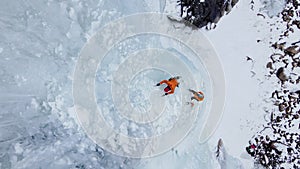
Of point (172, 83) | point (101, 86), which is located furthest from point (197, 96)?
point (101, 86)

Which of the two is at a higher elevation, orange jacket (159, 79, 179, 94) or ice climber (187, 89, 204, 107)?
orange jacket (159, 79, 179, 94)

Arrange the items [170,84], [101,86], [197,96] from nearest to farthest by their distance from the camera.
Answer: [101,86]
[170,84]
[197,96]

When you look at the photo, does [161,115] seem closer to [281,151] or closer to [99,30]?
[99,30]

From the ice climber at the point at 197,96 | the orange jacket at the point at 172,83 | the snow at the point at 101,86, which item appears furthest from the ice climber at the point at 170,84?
the ice climber at the point at 197,96

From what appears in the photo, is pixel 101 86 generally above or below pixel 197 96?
below

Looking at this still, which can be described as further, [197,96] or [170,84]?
[197,96]

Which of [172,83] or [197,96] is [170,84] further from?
[197,96]

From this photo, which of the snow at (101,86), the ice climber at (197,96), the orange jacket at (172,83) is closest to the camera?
the snow at (101,86)

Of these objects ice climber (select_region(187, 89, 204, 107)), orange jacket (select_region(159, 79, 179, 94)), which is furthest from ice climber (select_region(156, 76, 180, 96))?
ice climber (select_region(187, 89, 204, 107))

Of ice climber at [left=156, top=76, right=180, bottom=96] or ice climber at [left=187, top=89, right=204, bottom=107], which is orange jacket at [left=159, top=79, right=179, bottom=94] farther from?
ice climber at [left=187, top=89, right=204, bottom=107]

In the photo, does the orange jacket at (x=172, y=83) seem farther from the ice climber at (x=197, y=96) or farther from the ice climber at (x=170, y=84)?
the ice climber at (x=197, y=96)
